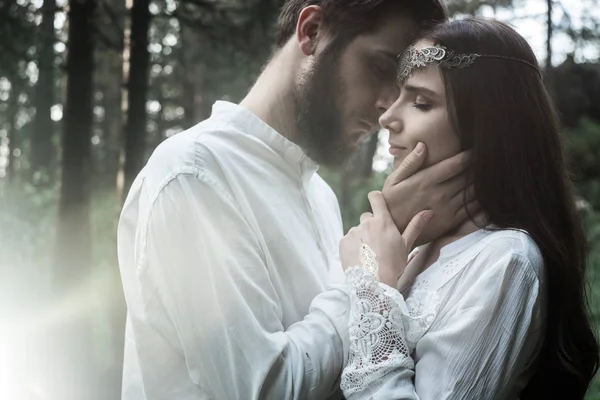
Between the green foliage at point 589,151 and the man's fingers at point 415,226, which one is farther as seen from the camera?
the green foliage at point 589,151

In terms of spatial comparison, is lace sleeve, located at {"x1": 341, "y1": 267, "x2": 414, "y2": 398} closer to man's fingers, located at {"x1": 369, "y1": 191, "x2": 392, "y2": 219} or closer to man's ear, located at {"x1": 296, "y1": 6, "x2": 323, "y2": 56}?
man's fingers, located at {"x1": 369, "y1": 191, "x2": 392, "y2": 219}

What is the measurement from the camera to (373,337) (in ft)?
5.39

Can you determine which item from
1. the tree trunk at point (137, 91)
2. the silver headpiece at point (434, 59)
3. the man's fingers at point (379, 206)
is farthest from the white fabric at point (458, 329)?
the tree trunk at point (137, 91)

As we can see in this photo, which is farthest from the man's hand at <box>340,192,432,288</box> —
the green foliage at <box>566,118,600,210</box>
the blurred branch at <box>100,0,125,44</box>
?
the green foliage at <box>566,118,600,210</box>

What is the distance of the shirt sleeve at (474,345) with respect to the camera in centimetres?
158

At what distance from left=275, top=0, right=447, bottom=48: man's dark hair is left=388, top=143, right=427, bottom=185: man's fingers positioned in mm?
503

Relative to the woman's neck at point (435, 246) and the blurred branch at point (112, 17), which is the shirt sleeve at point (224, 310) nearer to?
the woman's neck at point (435, 246)

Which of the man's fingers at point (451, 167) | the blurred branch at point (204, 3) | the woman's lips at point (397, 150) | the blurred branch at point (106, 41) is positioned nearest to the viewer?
the man's fingers at point (451, 167)

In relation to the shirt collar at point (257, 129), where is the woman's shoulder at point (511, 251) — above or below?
below

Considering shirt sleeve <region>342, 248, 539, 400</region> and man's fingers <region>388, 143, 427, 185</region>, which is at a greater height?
man's fingers <region>388, 143, 427, 185</region>

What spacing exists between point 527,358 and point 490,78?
76cm

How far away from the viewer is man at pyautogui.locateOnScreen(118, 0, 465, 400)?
169cm

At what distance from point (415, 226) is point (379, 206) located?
14 centimetres

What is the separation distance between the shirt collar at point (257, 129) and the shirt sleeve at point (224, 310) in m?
0.39
